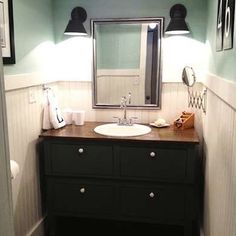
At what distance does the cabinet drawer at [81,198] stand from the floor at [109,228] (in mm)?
231

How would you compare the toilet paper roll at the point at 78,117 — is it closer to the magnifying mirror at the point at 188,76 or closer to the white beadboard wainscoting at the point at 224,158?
the magnifying mirror at the point at 188,76

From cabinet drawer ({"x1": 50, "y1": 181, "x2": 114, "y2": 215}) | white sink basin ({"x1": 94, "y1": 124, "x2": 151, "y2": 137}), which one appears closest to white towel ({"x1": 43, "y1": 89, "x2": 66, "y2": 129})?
white sink basin ({"x1": 94, "y1": 124, "x2": 151, "y2": 137})

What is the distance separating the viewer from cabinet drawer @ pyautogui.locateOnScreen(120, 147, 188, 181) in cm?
221

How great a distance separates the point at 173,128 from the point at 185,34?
0.76 meters

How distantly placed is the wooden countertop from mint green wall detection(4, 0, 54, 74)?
505 mm

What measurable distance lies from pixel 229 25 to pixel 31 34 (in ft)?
4.72

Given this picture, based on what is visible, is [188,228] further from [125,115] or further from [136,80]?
[136,80]

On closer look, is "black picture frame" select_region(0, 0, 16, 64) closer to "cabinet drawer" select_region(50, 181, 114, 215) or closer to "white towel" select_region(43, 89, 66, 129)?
"white towel" select_region(43, 89, 66, 129)

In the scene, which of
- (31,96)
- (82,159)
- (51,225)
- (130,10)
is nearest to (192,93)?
(130,10)

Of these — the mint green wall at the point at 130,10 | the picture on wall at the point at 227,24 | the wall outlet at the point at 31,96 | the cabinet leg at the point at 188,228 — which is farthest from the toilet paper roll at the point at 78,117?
the picture on wall at the point at 227,24

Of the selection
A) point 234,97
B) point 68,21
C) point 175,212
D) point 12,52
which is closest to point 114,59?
point 68,21

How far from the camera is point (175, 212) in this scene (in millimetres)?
2297

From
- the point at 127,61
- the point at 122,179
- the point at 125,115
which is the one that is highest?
the point at 127,61

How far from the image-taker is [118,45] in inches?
105
